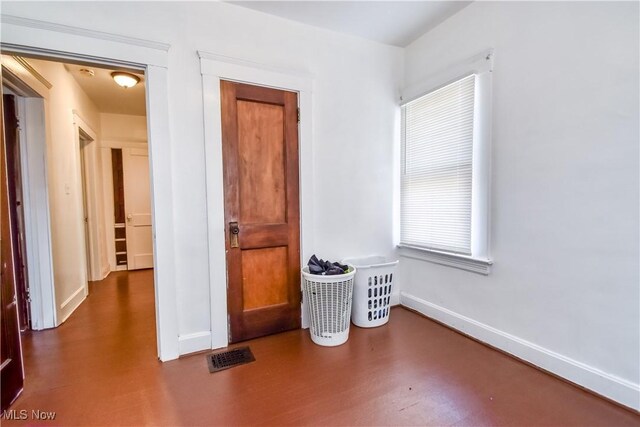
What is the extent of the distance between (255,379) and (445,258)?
1897mm

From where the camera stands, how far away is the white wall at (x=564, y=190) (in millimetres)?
1648

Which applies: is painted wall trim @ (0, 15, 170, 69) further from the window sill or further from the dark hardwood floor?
the window sill

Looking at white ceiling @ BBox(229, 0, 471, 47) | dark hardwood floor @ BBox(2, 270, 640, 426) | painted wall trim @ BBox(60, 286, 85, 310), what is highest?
white ceiling @ BBox(229, 0, 471, 47)

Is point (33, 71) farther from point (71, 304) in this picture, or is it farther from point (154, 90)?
point (71, 304)

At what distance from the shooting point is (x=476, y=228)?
8.03 feet

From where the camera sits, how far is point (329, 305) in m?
2.38

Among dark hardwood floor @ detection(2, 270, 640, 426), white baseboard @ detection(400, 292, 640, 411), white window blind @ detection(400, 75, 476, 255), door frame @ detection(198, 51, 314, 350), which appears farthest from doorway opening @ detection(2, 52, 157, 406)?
white baseboard @ detection(400, 292, 640, 411)

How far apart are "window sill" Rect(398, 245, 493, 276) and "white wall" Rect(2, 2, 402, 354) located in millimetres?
232

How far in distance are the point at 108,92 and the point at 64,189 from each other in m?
1.73

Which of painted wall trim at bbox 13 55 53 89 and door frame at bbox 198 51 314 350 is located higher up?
painted wall trim at bbox 13 55 53 89

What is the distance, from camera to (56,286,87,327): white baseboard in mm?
2945

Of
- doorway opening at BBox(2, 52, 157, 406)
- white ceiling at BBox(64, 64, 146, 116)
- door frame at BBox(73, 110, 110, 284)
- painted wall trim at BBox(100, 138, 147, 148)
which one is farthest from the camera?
painted wall trim at BBox(100, 138, 147, 148)

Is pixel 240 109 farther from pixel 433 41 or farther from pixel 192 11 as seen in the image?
pixel 433 41

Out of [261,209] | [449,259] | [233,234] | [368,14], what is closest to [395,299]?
[449,259]
